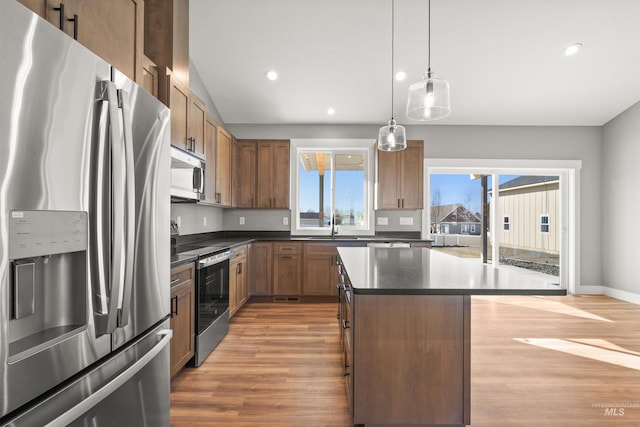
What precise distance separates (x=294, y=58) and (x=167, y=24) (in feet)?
5.75

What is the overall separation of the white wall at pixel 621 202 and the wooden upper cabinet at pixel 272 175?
495cm

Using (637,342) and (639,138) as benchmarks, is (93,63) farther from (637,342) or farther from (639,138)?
(639,138)

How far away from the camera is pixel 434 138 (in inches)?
207

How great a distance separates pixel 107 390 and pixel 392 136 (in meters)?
2.56

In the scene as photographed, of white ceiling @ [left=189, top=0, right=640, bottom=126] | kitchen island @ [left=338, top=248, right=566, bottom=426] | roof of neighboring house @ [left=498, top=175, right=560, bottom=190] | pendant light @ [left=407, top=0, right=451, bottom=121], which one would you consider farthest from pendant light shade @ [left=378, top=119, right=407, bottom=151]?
roof of neighboring house @ [left=498, top=175, right=560, bottom=190]

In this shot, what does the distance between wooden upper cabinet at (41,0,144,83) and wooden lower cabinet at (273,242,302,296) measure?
3192mm

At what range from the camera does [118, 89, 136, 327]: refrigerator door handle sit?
1.11m

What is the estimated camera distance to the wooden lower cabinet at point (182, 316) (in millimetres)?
2207

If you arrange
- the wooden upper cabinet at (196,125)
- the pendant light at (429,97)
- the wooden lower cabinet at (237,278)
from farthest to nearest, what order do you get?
1. the wooden lower cabinet at (237,278)
2. the wooden upper cabinet at (196,125)
3. the pendant light at (429,97)

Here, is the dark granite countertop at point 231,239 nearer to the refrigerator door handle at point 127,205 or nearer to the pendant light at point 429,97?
the refrigerator door handle at point 127,205

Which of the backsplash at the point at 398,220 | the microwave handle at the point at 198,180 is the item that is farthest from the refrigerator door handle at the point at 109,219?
the backsplash at the point at 398,220

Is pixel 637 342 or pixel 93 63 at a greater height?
pixel 93 63

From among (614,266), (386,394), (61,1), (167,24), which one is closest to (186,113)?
(167,24)

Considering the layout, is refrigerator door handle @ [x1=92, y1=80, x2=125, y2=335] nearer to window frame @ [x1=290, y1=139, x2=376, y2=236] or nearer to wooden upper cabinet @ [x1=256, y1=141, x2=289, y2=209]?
wooden upper cabinet @ [x1=256, y1=141, x2=289, y2=209]
